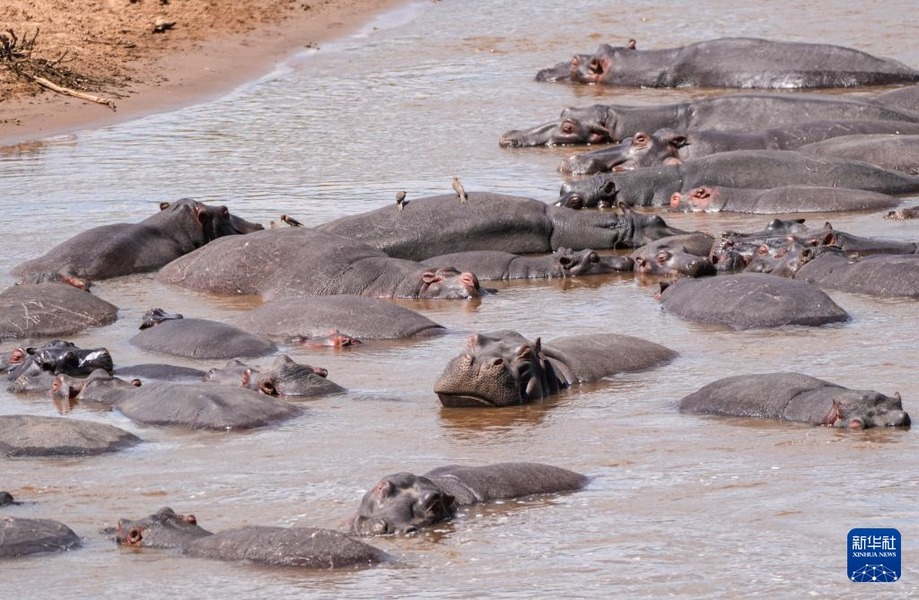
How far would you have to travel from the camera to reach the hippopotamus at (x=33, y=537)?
247 inches

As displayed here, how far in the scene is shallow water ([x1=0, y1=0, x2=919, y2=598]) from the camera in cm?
596

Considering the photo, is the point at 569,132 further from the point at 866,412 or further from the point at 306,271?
the point at 866,412

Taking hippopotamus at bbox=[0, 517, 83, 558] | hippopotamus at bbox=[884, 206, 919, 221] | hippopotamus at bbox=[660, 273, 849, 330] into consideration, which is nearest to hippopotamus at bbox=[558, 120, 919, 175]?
hippopotamus at bbox=[884, 206, 919, 221]

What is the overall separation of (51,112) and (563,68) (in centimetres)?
615

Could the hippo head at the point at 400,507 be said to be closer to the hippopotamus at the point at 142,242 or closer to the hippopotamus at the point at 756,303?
the hippopotamus at the point at 756,303

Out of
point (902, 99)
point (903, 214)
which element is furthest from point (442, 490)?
point (902, 99)

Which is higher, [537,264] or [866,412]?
[537,264]

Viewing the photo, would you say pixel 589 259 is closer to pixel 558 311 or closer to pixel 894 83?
pixel 558 311

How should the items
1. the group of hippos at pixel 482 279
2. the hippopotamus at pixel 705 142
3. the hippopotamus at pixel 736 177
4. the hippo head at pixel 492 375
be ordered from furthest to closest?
the hippopotamus at pixel 705 142, the hippopotamus at pixel 736 177, the hippo head at pixel 492 375, the group of hippos at pixel 482 279

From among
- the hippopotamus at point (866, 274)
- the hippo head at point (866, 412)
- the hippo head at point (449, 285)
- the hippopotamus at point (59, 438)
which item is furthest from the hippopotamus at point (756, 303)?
the hippopotamus at point (59, 438)

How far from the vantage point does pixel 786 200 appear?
43.4ft

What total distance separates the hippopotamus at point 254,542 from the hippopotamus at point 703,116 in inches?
411

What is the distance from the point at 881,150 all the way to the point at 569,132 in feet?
11.7

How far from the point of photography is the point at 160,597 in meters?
5.81
